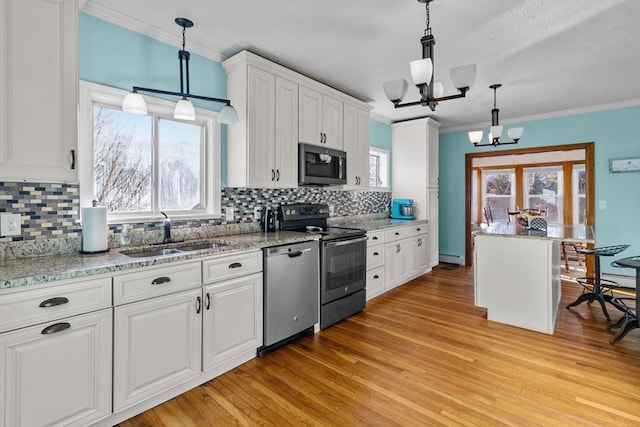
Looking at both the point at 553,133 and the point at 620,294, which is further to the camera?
the point at 553,133

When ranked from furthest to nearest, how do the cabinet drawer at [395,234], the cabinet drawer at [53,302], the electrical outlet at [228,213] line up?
the cabinet drawer at [395,234], the electrical outlet at [228,213], the cabinet drawer at [53,302]

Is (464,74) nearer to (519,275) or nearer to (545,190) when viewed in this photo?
(519,275)

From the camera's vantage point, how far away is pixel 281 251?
A: 2580mm

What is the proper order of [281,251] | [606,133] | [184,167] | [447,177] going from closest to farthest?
[281,251] < [184,167] < [606,133] < [447,177]

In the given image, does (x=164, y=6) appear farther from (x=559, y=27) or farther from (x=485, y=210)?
(x=485, y=210)

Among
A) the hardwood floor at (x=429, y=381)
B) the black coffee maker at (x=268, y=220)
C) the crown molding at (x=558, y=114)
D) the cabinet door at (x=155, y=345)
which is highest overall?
the crown molding at (x=558, y=114)

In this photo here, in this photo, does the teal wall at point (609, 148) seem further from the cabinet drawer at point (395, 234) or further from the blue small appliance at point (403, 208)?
the cabinet drawer at point (395, 234)

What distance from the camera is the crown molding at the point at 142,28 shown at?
214 centimetres

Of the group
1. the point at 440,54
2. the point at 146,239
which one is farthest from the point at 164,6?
the point at 440,54

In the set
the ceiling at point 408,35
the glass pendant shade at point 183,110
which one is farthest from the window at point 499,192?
the glass pendant shade at point 183,110

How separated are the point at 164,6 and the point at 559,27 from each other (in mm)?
2892

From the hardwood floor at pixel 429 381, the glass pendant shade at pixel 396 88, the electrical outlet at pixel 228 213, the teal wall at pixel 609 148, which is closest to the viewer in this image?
the hardwood floor at pixel 429 381

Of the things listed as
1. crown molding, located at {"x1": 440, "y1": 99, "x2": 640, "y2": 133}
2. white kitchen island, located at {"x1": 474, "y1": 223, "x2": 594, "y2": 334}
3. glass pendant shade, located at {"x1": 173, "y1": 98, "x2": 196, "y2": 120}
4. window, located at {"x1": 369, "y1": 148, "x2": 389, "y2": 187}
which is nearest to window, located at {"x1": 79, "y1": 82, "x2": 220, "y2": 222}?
glass pendant shade, located at {"x1": 173, "y1": 98, "x2": 196, "y2": 120}

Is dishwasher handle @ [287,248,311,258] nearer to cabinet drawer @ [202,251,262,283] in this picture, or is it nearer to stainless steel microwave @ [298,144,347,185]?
cabinet drawer @ [202,251,262,283]
